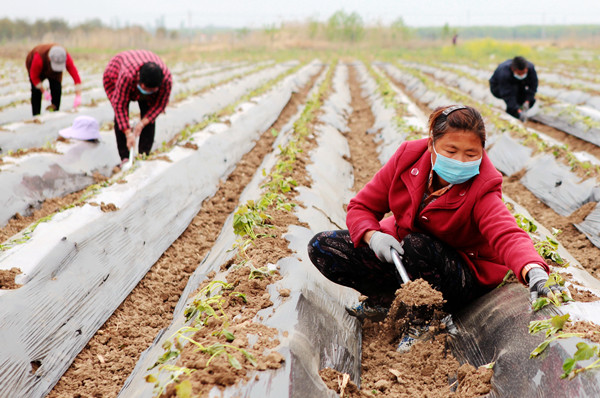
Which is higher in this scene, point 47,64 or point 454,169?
point 47,64

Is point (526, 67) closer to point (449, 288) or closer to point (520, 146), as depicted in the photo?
point (520, 146)

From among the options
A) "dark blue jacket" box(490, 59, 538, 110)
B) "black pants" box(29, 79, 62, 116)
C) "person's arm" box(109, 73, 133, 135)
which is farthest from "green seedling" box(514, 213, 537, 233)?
"black pants" box(29, 79, 62, 116)

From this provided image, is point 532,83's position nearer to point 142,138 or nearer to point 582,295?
point 142,138

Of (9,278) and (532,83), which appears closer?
(9,278)

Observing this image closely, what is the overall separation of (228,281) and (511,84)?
6.23 metres

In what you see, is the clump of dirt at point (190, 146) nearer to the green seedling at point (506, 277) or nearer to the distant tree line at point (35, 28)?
the green seedling at point (506, 277)

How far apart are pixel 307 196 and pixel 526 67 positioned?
15.1 feet

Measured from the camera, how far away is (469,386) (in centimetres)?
209

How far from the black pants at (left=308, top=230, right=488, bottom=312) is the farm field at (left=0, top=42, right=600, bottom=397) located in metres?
0.13

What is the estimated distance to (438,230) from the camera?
2465 millimetres

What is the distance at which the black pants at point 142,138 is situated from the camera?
5406 mm

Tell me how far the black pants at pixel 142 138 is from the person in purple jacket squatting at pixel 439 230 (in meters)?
3.45

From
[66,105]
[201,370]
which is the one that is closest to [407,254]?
[201,370]

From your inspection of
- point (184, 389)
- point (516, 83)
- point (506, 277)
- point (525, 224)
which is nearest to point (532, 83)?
point (516, 83)
